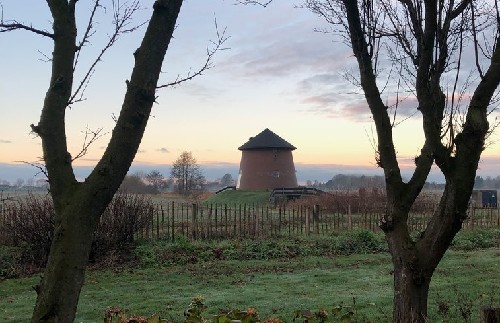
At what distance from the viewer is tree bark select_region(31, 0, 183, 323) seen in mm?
2664

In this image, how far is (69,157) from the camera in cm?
302

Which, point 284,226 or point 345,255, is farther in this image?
point 284,226

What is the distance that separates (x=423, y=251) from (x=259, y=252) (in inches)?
433

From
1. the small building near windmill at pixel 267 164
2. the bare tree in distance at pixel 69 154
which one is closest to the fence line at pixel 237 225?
the bare tree in distance at pixel 69 154

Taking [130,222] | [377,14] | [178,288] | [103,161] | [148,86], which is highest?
[377,14]

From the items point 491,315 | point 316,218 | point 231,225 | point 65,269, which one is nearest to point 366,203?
point 316,218

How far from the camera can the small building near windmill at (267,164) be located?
50.3m

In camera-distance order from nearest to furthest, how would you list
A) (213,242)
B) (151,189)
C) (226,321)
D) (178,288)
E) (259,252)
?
(226,321)
(178,288)
(259,252)
(213,242)
(151,189)

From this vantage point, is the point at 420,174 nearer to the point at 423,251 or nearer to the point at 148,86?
the point at 423,251

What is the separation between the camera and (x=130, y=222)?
16031 millimetres

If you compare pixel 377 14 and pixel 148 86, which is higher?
pixel 377 14

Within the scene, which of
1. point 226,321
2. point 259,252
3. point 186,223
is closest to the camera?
point 226,321

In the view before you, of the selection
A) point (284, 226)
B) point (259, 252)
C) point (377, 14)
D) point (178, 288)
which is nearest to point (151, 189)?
point (284, 226)

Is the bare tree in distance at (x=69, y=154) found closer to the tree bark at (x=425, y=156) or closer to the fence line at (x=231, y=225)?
the tree bark at (x=425, y=156)
